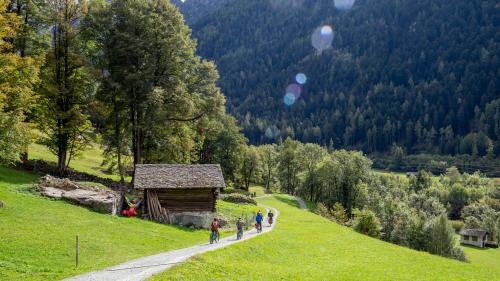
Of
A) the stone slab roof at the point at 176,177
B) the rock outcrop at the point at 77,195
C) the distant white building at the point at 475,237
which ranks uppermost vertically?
the stone slab roof at the point at 176,177

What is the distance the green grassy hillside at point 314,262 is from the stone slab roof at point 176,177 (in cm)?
839

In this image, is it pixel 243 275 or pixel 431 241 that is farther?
pixel 431 241

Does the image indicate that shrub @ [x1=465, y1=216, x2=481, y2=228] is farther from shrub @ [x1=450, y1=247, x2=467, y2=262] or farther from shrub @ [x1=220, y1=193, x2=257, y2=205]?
shrub @ [x1=220, y1=193, x2=257, y2=205]

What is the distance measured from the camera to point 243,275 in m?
22.6

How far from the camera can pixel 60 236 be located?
971 inches

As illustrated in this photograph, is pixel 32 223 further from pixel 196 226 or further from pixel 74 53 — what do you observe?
pixel 74 53

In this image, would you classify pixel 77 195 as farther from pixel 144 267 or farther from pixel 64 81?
pixel 144 267

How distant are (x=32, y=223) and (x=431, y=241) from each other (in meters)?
78.6

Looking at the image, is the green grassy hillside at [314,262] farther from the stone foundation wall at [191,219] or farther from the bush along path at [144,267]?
the stone foundation wall at [191,219]

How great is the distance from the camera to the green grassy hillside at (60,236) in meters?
19.8

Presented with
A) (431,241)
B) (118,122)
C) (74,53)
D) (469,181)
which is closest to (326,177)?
(431,241)

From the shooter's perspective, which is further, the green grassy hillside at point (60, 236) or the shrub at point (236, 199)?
the shrub at point (236, 199)

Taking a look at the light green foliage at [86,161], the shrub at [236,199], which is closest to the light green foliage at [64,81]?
the light green foliage at [86,161]

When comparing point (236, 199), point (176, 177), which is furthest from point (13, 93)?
point (236, 199)
